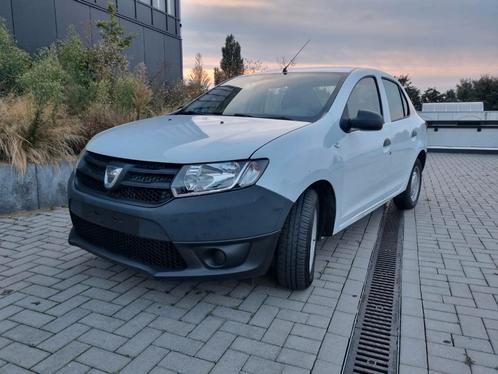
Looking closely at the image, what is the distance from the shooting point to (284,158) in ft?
8.90

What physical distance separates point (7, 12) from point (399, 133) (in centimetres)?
1130

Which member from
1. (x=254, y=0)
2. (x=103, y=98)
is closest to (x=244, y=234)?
(x=103, y=98)

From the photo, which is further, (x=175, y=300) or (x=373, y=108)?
(x=373, y=108)

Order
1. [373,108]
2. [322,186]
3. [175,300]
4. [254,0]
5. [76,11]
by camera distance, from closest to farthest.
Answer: [175,300]
[322,186]
[373,108]
[254,0]
[76,11]

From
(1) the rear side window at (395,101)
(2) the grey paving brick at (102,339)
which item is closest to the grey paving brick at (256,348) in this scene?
(2) the grey paving brick at (102,339)

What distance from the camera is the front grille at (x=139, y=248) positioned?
8.64ft

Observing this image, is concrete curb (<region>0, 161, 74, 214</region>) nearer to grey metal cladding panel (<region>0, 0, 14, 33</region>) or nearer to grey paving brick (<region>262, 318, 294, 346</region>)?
grey paving brick (<region>262, 318, 294, 346</region>)

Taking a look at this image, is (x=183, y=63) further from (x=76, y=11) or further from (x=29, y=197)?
(x=29, y=197)

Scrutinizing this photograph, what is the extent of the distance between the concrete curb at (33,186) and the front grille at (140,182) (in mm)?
2562

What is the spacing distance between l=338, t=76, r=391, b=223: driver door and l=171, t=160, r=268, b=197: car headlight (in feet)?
3.45

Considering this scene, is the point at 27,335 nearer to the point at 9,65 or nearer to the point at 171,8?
the point at 9,65

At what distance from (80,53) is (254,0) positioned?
16.1 ft

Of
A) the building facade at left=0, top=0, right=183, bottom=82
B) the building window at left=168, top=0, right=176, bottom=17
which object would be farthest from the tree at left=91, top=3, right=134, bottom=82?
the building window at left=168, top=0, right=176, bottom=17

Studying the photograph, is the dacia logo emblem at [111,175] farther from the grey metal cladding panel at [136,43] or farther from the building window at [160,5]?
the building window at [160,5]
